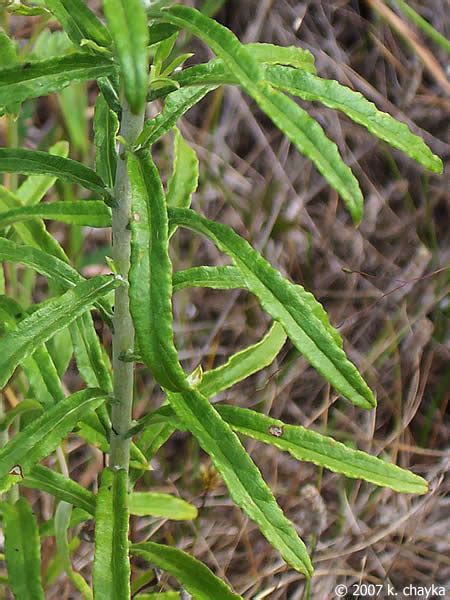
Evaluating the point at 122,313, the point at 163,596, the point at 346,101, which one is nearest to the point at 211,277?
the point at 122,313

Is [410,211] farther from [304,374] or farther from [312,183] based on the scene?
[304,374]

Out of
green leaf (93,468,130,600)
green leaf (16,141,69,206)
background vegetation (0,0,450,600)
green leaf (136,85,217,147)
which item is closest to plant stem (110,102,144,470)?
green leaf (136,85,217,147)

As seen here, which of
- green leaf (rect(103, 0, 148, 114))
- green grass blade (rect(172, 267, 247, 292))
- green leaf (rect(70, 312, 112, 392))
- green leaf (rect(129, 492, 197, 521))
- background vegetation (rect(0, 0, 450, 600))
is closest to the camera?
green leaf (rect(103, 0, 148, 114))

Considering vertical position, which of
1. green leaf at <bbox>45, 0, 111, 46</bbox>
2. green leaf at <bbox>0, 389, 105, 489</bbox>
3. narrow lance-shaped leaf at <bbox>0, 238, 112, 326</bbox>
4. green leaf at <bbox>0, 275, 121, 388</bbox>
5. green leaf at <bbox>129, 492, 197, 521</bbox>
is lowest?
green leaf at <bbox>129, 492, 197, 521</bbox>

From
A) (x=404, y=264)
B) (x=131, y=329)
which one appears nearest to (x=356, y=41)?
(x=404, y=264)

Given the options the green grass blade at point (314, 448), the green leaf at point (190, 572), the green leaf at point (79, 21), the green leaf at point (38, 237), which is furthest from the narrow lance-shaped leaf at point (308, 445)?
the green leaf at point (79, 21)

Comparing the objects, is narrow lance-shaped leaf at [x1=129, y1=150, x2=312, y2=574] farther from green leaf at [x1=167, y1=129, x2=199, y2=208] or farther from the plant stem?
green leaf at [x1=167, y1=129, x2=199, y2=208]

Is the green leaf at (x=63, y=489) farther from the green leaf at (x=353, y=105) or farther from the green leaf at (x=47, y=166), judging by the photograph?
the green leaf at (x=353, y=105)
